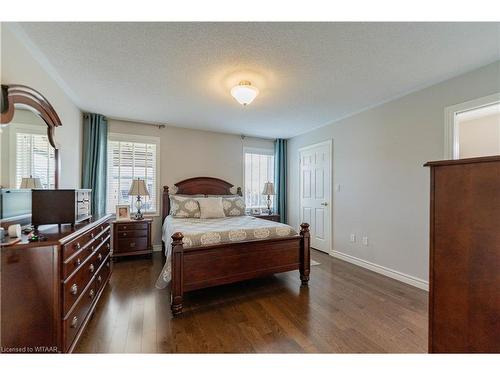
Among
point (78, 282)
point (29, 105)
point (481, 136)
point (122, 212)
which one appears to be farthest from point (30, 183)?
point (481, 136)

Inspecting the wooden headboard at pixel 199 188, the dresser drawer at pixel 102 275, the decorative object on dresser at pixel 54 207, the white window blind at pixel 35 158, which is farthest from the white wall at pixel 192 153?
the decorative object on dresser at pixel 54 207

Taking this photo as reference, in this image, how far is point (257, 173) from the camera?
201 inches

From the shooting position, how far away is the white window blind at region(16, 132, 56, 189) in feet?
5.53

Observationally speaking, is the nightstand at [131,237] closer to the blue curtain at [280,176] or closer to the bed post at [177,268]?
the bed post at [177,268]

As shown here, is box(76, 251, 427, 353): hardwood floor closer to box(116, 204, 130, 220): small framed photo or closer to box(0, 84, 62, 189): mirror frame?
box(116, 204, 130, 220): small framed photo

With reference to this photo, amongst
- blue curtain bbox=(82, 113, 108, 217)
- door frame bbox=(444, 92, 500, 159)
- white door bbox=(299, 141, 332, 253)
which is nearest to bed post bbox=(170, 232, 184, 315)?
blue curtain bbox=(82, 113, 108, 217)

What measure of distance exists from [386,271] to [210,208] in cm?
281

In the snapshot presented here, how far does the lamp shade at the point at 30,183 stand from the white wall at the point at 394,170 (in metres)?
3.94

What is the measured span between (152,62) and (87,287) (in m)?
2.11

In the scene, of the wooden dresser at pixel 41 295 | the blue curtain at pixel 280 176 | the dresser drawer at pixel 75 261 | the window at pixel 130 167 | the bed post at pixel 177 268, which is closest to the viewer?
the wooden dresser at pixel 41 295

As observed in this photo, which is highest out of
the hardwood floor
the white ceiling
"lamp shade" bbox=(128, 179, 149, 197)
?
the white ceiling

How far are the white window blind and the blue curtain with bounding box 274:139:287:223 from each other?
3952 millimetres

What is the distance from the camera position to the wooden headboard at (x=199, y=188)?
4.11 m
